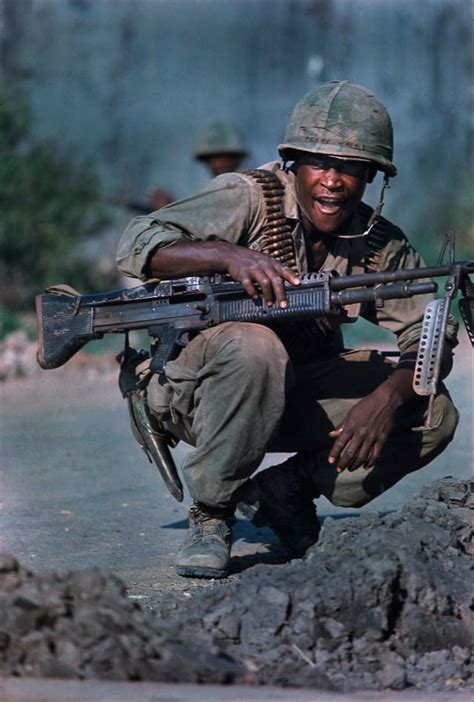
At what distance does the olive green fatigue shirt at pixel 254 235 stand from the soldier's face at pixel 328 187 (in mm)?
63

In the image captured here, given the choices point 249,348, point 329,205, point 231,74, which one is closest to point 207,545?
point 249,348

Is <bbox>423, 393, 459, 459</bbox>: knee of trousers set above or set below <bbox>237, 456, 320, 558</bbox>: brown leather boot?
above

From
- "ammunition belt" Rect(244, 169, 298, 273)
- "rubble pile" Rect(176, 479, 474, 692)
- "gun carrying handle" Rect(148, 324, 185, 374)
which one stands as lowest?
"rubble pile" Rect(176, 479, 474, 692)

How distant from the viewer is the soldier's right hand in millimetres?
4215

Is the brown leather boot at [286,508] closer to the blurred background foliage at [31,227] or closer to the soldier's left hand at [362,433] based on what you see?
the soldier's left hand at [362,433]

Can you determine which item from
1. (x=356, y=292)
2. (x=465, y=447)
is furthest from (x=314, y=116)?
(x=465, y=447)

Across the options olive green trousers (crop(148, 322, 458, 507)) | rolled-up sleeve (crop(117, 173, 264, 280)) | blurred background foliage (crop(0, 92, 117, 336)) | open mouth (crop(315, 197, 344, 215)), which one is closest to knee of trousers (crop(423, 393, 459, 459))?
olive green trousers (crop(148, 322, 458, 507))

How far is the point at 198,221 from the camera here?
4.42 metres

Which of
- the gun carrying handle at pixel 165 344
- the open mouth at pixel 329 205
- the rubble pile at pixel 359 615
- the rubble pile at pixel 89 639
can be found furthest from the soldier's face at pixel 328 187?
the rubble pile at pixel 89 639

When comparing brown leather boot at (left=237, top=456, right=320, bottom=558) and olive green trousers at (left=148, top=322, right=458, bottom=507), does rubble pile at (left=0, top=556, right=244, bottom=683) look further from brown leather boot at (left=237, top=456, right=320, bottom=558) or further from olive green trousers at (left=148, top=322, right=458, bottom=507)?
brown leather boot at (left=237, top=456, right=320, bottom=558)

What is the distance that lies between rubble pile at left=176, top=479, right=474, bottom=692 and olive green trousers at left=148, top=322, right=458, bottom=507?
1.69ft

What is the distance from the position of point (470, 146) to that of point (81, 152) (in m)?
7.88

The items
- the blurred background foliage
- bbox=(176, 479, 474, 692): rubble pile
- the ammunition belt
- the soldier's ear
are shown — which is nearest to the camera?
bbox=(176, 479, 474, 692): rubble pile

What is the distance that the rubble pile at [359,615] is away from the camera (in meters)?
3.30
